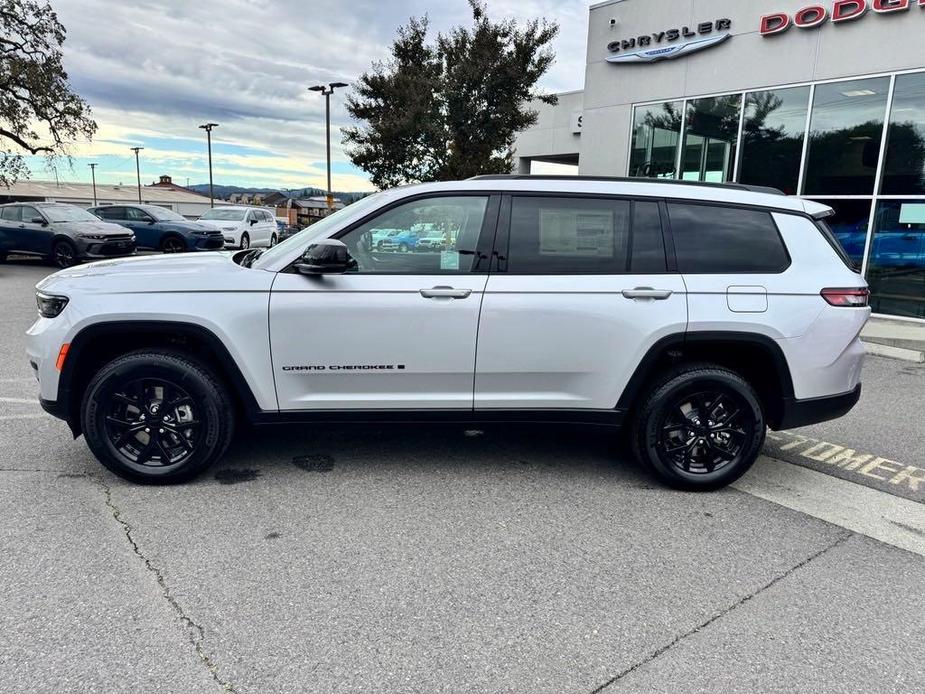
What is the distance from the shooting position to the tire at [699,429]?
378 cm

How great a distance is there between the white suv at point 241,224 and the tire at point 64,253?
5003 millimetres

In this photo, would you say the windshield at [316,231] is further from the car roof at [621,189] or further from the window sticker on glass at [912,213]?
the window sticker on glass at [912,213]

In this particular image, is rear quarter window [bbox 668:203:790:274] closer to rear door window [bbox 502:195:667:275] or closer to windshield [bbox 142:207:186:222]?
rear door window [bbox 502:195:667:275]

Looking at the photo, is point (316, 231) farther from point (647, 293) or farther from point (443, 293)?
point (647, 293)

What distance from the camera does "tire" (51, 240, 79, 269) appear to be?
48.5 ft

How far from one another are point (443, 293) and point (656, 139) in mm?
11460

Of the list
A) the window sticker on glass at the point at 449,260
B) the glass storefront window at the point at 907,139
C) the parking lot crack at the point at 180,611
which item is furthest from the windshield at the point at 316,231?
the glass storefront window at the point at 907,139

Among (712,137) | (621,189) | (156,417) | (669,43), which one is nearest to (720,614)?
(621,189)

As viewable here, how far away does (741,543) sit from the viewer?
3.28 metres

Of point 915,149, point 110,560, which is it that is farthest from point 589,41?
point 110,560

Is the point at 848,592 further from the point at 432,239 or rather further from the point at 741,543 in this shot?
the point at 432,239

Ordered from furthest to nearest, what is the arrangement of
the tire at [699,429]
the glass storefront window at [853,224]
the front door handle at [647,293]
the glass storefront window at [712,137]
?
the glass storefront window at [712,137] < the glass storefront window at [853,224] < the tire at [699,429] < the front door handle at [647,293]

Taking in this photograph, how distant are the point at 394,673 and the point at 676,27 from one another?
13674 millimetres

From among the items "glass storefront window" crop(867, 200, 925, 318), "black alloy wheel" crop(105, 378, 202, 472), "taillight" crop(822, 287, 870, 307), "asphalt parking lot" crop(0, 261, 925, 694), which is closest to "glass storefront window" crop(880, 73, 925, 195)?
"glass storefront window" crop(867, 200, 925, 318)
